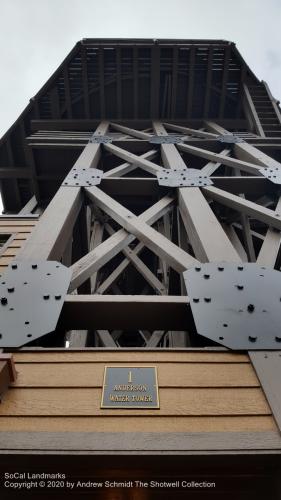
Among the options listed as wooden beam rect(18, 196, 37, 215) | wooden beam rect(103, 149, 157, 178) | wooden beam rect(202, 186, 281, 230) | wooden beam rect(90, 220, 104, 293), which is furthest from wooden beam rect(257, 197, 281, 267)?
wooden beam rect(18, 196, 37, 215)

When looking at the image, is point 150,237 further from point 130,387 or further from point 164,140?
point 164,140

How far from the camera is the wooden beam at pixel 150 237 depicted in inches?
151

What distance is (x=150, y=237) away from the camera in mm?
4297

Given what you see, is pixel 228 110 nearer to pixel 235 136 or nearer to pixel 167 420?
pixel 235 136

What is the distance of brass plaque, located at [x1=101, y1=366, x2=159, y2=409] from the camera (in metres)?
2.43

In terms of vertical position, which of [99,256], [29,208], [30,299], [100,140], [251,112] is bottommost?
[30,299]

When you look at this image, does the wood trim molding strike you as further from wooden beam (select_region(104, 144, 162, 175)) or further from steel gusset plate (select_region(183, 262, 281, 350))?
wooden beam (select_region(104, 144, 162, 175))

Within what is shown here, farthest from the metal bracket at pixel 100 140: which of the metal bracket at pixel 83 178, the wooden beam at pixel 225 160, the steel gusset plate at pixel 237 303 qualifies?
the steel gusset plate at pixel 237 303

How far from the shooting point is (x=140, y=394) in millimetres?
2498

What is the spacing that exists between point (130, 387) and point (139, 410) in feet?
0.67

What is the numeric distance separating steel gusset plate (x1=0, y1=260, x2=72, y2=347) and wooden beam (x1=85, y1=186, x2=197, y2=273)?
3.53ft

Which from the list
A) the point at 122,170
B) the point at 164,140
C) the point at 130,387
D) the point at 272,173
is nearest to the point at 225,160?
the point at 272,173

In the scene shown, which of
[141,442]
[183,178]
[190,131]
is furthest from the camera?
[190,131]

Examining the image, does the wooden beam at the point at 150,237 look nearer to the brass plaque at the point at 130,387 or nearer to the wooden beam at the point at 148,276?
the brass plaque at the point at 130,387
